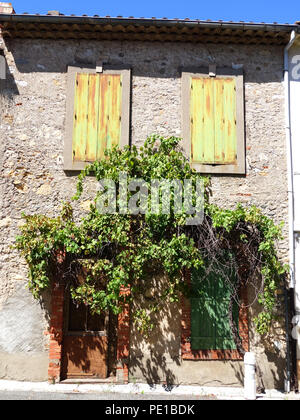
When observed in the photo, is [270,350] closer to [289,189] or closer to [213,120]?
[289,189]

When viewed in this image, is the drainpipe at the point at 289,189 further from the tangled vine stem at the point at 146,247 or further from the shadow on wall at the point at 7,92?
the shadow on wall at the point at 7,92

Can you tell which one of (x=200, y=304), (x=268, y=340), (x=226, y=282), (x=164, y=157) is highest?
(x=164, y=157)

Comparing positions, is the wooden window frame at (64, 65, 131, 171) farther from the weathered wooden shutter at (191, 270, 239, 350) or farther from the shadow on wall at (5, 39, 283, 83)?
the weathered wooden shutter at (191, 270, 239, 350)

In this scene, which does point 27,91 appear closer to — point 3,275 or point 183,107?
point 183,107

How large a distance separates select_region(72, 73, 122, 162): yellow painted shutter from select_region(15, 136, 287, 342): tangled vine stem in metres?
0.40

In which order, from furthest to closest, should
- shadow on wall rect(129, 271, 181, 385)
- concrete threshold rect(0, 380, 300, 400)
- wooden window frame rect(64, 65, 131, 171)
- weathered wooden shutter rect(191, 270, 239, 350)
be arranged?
wooden window frame rect(64, 65, 131, 171) → weathered wooden shutter rect(191, 270, 239, 350) → shadow on wall rect(129, 271, 181, 385) → concrete threshold rect(0, 380, 300, 400)

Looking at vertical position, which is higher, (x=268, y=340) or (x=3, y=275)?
(x=3, y=275)

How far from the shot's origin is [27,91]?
256 inches

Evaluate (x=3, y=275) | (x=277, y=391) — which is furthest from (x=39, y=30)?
(x=277, y=391)

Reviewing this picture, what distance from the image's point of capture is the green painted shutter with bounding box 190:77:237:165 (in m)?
6.41

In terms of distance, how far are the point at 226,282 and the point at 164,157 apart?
2407mm

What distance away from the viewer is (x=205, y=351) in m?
5.97

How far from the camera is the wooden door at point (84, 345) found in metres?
5.99

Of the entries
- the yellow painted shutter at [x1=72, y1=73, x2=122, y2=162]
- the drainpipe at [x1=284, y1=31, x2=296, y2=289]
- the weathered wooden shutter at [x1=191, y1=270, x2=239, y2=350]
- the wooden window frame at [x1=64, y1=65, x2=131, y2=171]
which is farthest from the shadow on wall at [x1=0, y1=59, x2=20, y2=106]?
the drainpipe at [x1=284, y1=31, x2=296, y2=289]
